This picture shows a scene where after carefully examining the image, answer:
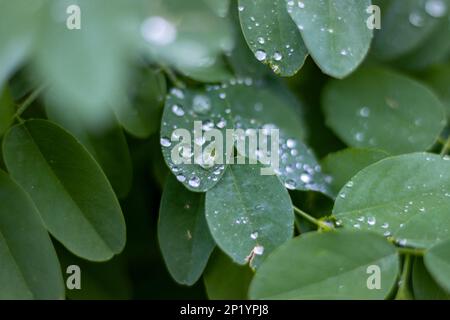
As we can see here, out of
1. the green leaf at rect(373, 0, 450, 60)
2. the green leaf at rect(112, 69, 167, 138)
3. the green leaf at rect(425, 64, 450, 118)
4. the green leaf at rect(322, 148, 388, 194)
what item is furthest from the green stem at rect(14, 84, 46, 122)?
the green leaf at rect(425, 64, 450, 118)

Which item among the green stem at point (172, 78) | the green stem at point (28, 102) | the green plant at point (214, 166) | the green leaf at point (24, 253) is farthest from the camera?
the green stem at point (172, 78)

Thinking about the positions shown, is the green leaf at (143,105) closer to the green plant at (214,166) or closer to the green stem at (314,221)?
the green plant at (214,166)

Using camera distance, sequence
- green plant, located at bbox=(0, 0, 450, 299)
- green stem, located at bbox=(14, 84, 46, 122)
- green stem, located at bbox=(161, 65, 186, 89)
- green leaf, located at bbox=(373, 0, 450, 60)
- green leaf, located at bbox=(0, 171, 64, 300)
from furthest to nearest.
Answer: green leaf, located at bbox=(373, 0, 450, 60), green stem, located at bbox=(161, 65, 186, 89), green stem, located at bbox=(14, 84, 46, 122), green leaf, located at bbox=(0, 171, 64, 300), green plant, located at bbox=(0, 0, 450, 299)

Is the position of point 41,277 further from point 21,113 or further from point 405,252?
point 405,252

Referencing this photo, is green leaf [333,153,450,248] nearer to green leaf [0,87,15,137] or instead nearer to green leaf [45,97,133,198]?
green leaf [45,97,133,198]

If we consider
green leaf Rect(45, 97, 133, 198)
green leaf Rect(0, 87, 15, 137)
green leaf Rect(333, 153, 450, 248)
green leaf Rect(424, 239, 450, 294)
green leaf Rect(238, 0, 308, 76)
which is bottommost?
green leaf Rect(424, 239, 450, 294)

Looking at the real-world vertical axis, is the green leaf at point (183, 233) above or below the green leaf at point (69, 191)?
below

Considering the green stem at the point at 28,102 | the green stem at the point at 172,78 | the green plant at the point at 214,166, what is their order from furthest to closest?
the green stem at the point at 172,78 < the green stem at the point at 28,102 < the green plant at the point at 214,166

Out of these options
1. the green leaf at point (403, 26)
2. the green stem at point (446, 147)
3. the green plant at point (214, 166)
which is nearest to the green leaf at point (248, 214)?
the green plant at point (214, 166)
